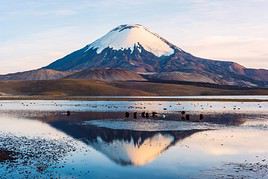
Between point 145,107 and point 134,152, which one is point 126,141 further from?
point 145,107

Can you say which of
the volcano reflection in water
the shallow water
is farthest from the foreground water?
the shallow water

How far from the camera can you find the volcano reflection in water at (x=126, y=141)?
3584 cm

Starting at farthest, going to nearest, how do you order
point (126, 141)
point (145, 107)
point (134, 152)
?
point (145, 107) < point (126, 141) < point (134, 152)

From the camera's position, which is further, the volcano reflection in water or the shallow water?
the shallow water

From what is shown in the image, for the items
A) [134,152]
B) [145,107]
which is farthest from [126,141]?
[145,107]

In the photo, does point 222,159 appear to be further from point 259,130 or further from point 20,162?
point 259,130

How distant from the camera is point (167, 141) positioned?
4478 centimetres

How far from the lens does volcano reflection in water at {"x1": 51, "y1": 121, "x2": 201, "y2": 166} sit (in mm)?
35844

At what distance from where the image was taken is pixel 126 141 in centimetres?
4538

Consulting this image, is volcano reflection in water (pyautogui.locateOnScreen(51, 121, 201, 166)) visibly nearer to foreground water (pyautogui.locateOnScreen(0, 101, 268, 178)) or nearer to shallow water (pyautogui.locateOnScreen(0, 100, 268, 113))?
foreground water (pyautogui.locateOnScreen(0, 101, 268, 178))

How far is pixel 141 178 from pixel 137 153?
32.6ft

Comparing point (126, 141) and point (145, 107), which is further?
point (145, 107)

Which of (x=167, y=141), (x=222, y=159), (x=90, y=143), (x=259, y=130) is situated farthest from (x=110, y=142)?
(x=259, y=130)

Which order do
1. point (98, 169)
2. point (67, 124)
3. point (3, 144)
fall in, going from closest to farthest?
point (98, 169) → point (3, 144) → point (67, 124)
